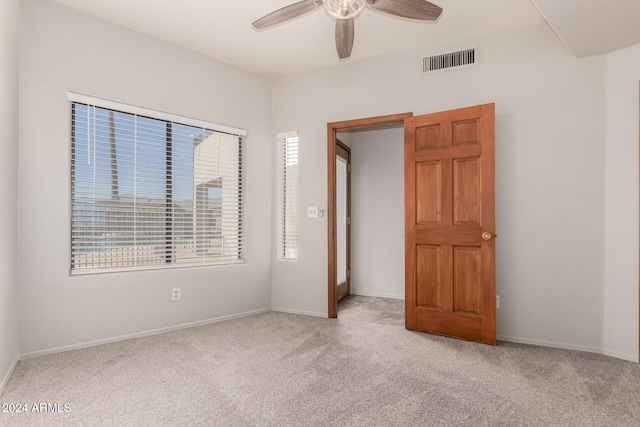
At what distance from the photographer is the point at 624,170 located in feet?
9.27

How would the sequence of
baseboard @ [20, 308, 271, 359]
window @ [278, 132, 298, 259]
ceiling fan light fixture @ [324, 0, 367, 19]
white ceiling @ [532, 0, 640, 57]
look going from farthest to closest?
window @ [278, 132, 298, 259], baseboard @ [20, 308, 271, 359], white ceiling @ [532, 0, 640, 57], ceiling fan light fixture @ [324, 0, 367, 19]

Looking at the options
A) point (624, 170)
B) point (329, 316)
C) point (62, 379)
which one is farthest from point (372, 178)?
point (62, 379)

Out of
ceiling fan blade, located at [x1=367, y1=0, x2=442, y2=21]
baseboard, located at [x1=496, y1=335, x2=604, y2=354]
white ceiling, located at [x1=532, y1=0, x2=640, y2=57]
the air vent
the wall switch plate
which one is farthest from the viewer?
the wall switch plate

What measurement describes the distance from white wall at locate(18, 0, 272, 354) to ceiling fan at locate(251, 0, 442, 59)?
1513 millimetres

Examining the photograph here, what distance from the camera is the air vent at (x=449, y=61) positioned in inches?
133

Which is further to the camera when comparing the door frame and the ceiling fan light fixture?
the door frame

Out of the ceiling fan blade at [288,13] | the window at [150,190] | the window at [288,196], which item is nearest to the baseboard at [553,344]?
the window at [288,196]

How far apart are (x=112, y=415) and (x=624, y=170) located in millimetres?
3916

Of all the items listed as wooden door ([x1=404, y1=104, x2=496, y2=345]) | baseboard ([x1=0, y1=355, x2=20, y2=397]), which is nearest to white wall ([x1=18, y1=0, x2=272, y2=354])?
baseboard ([x1=0, y1=355, x2=20, y2=397])

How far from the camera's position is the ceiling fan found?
2.08 m

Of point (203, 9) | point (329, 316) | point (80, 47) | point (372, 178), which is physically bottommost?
point (329, 316)

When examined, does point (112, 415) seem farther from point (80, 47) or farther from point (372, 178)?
point (372, 178)

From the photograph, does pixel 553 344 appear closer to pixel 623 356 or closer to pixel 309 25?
pixel 623 356

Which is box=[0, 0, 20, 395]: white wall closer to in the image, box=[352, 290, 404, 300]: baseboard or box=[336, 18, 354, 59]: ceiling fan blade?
box=[336, 18, 354, 59]: ceiling fan blade
